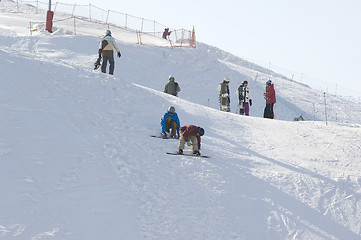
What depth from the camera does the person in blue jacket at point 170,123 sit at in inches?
517

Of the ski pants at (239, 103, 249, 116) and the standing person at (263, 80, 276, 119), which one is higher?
the standing person at (263, 80, 276, 119)

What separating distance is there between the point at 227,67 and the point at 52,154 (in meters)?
22.3

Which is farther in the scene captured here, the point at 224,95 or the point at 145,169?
the point at 224,95

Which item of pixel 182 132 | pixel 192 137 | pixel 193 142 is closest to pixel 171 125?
pixel 182 132

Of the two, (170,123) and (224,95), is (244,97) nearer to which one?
(224,95)

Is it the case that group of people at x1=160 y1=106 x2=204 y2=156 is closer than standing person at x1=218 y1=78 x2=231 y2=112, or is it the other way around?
group of people at x1=160 y1=106 x2=204 y2=156

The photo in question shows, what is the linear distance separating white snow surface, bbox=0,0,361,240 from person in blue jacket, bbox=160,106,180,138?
37 centimetres

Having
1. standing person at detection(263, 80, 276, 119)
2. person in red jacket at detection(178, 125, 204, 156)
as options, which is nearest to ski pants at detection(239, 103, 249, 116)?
standing person at detection(263, 80, 276, 119)

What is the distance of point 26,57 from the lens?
1600cm

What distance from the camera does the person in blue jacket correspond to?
1314cm

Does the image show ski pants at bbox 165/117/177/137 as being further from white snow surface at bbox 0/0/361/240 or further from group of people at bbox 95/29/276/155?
white snow surface at bbox 0/0/361/240

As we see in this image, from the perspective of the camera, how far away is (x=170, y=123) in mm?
13289

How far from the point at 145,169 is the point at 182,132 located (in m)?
1.75

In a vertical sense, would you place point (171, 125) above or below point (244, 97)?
below
